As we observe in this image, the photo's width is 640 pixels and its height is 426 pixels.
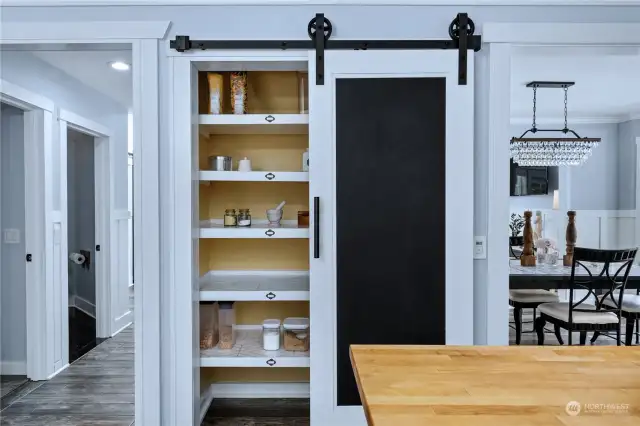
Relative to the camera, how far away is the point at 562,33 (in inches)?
93.5

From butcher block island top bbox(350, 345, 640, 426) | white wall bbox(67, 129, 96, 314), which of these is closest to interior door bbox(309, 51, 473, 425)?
butcher block island top bbox(350, 345, 640, 426)

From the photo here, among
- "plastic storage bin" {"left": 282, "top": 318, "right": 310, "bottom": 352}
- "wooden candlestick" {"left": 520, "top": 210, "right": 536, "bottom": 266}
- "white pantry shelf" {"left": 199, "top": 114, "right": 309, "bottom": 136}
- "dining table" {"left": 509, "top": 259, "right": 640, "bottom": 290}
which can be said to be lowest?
"plastic storage bin" {"left": 282, "top": 318, "right": 310, "bottom": 352}

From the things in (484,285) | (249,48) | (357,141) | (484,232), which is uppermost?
(249,48)

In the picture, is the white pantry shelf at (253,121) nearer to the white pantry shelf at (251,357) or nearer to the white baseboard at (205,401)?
the white pantry shelf at (251,357)

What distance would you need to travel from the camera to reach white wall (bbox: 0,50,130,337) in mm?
3363

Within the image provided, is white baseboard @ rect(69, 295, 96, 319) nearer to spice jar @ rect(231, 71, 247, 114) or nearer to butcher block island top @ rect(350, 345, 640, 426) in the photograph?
spice jar @ rect(231, 71, 247, 114)

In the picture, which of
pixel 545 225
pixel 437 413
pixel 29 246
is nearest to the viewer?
pixel 437 413

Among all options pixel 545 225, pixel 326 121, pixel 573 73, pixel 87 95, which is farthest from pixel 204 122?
pixel 545 225

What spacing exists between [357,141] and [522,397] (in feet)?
5.40

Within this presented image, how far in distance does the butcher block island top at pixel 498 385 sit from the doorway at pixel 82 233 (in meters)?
4.09

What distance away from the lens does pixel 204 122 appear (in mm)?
2557

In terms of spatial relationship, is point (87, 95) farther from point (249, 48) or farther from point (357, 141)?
point (357, 141)

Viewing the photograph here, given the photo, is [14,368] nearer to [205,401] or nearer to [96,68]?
[205,401]

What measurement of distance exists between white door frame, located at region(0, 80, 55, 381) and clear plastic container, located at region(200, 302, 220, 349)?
1.61 m
